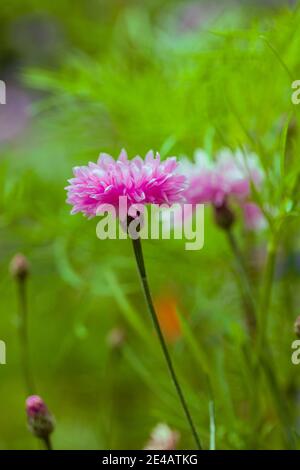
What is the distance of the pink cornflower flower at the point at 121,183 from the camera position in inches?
9.2

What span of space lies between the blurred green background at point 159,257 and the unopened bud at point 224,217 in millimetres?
20

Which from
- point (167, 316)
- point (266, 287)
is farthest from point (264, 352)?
point (167, 316)

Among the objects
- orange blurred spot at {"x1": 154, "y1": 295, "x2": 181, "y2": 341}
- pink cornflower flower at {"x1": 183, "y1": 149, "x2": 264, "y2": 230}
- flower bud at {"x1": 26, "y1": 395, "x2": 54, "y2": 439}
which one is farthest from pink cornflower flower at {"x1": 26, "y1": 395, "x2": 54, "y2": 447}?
orange blurred spot at {"x1": 154, "y1": 295, "x2": 181, "y2": 341}

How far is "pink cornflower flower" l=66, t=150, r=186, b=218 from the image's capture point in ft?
0.76

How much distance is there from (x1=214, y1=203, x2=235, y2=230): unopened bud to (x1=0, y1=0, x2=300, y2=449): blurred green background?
0.07 feet

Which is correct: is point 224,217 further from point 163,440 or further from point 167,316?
point 167,316

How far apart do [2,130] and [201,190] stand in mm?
596

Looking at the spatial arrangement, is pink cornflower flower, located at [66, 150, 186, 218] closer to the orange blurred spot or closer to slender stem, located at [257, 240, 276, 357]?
slender stem, located at [257, 240, 276, 357]

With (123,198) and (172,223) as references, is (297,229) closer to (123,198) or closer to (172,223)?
(172,223)

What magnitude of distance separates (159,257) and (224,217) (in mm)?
110

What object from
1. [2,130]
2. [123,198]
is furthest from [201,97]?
[2,130]

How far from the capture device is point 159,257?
1.43ft

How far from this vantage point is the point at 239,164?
1.11ft
